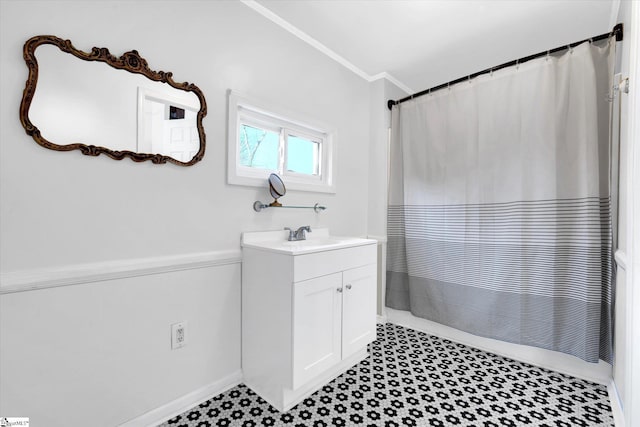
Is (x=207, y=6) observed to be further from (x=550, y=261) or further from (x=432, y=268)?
(x=550, y=261)

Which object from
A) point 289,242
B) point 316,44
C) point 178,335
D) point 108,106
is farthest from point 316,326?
point 316,44

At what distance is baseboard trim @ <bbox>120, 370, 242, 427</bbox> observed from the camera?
138 cm

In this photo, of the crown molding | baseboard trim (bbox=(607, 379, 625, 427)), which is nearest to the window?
the crown molding

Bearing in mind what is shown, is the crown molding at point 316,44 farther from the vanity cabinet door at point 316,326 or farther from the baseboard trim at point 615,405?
the baseboard trim at point 615,405

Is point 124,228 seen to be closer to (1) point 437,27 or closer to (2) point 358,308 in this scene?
(2) point 358,308

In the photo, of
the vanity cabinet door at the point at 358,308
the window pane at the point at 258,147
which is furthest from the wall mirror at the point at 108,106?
the vanity cabinet door at the point at 358,308

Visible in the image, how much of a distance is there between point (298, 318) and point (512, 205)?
1651 mm

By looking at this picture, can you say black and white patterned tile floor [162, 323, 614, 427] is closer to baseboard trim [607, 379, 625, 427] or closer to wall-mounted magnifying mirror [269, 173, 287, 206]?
baseboard trim [607, 379, 625, 427]

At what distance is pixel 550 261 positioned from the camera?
6.12 ft

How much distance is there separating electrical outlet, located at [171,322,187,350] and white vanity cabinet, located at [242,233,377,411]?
13.3 inches

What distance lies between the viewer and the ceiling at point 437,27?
1786 mm

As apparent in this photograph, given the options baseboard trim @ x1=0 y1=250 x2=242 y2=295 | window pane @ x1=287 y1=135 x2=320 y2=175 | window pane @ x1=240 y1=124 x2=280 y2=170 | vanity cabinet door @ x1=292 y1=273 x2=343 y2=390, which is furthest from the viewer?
window pane @ x1=287 y1=135 x2=320 y2=175

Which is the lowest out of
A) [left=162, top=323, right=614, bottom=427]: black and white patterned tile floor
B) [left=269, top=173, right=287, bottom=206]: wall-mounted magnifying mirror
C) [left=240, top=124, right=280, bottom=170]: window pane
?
[left=162, top=323, right=614, bottom=427]: black and white patterned tile floor

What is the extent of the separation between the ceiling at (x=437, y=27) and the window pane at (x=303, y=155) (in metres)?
0.73
